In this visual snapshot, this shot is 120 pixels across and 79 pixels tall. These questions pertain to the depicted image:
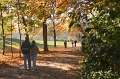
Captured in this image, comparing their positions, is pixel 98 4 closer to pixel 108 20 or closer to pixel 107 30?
pixel 108 20

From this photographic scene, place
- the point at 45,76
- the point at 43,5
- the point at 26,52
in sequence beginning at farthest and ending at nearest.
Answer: the point at 43,5
the point at 26,52
the point at 45,76

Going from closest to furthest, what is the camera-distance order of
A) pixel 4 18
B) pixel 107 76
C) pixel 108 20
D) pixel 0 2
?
pixel 108 20, pixel 107 76, pixel 0 2, pixel 4 18

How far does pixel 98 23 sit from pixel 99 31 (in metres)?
0.96

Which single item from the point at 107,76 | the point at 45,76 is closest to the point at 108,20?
the point at 107,76

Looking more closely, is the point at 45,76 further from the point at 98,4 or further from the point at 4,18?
the point at 4,18

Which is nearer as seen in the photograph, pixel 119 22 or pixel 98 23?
pixel 119 22

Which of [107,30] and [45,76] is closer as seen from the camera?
[107,30]

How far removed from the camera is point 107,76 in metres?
6.51

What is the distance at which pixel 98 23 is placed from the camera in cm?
623

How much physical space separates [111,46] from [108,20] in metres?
0.71

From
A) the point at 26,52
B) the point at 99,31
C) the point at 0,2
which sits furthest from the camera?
the point at 0,2

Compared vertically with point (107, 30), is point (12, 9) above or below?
above

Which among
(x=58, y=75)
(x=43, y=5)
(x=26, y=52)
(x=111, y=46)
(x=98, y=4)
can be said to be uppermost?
(x=43, y=5)

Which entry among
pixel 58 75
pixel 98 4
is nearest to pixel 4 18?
pixel 58 75
